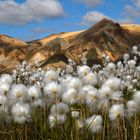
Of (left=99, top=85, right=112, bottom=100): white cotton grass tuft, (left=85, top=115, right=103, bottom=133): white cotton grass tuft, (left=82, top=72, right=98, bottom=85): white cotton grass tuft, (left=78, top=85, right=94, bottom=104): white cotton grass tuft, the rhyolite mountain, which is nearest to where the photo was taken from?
(left=85, top=115, right=103, bottom=133): white cotton grass tuft

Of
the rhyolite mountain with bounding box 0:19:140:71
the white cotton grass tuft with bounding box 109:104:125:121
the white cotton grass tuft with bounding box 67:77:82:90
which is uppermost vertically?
the rhyolite mountain with bounding box 0:19:140:71

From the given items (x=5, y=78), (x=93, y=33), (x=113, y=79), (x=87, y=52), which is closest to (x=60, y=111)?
(x=113, y=79)

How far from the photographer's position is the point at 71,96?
422 cm

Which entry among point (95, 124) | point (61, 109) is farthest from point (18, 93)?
point (95, 124)

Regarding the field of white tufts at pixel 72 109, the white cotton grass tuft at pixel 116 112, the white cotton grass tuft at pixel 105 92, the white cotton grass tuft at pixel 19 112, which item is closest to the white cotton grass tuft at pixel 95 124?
the field of white tufts at pixel 72 109

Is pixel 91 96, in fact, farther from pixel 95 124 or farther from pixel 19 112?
pixel 19 112

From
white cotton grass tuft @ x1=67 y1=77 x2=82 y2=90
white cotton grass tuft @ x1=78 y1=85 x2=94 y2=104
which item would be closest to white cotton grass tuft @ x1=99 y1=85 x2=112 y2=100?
white cotton grass tuft @ x1=78 y1=85 x2=94 y2=104

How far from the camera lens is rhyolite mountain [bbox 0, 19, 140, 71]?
116ft

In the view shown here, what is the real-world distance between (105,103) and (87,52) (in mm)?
32394

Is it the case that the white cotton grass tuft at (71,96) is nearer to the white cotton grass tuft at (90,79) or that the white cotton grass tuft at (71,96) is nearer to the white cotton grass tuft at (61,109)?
the white cotton grass tuft at (61,109)

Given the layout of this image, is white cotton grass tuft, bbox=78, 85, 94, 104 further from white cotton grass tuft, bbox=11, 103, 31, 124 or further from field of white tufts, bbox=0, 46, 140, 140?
white cotton grass tuft, bbox=11, 103, 31, 124

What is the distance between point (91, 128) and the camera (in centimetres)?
397

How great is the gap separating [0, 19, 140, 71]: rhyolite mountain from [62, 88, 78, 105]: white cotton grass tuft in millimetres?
27716

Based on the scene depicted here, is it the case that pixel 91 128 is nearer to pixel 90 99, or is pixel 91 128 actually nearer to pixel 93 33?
pixel 90 99
